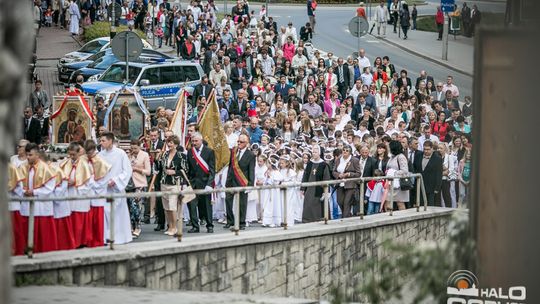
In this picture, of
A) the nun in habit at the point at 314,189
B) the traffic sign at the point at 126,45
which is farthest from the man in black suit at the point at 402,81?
the nun in habit at the point at 314,189

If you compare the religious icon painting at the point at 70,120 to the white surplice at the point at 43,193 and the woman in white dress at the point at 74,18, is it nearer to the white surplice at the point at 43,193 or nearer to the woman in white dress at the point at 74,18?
the white surplice at the point at 43,193

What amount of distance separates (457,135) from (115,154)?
8.22 metres

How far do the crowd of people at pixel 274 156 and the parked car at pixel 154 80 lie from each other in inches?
57.9

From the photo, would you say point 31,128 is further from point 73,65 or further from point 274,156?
point 73,65

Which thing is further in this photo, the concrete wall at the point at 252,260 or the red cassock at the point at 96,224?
the red cassock at the point at 96,224

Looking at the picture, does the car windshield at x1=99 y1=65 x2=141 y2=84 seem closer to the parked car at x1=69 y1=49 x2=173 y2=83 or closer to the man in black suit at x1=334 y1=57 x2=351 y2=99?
the parked car at x1=69 y1=49 x2=173 y2=83

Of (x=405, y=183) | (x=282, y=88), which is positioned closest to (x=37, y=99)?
(x=282, y=88)

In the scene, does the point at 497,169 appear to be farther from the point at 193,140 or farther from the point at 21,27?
the point at 193,140

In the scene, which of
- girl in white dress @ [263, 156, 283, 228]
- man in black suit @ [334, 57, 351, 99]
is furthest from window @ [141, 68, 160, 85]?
girl in white dress @ [263, 156, 283, 228]

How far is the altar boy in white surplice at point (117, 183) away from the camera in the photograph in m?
17.3

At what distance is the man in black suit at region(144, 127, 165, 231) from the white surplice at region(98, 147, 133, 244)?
1375mm

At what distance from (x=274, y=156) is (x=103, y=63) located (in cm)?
1823

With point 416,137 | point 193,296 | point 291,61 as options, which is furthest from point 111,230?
point 291,61

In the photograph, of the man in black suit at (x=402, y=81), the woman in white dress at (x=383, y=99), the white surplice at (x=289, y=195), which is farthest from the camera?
the man in black suit at (x=402, y=81)
